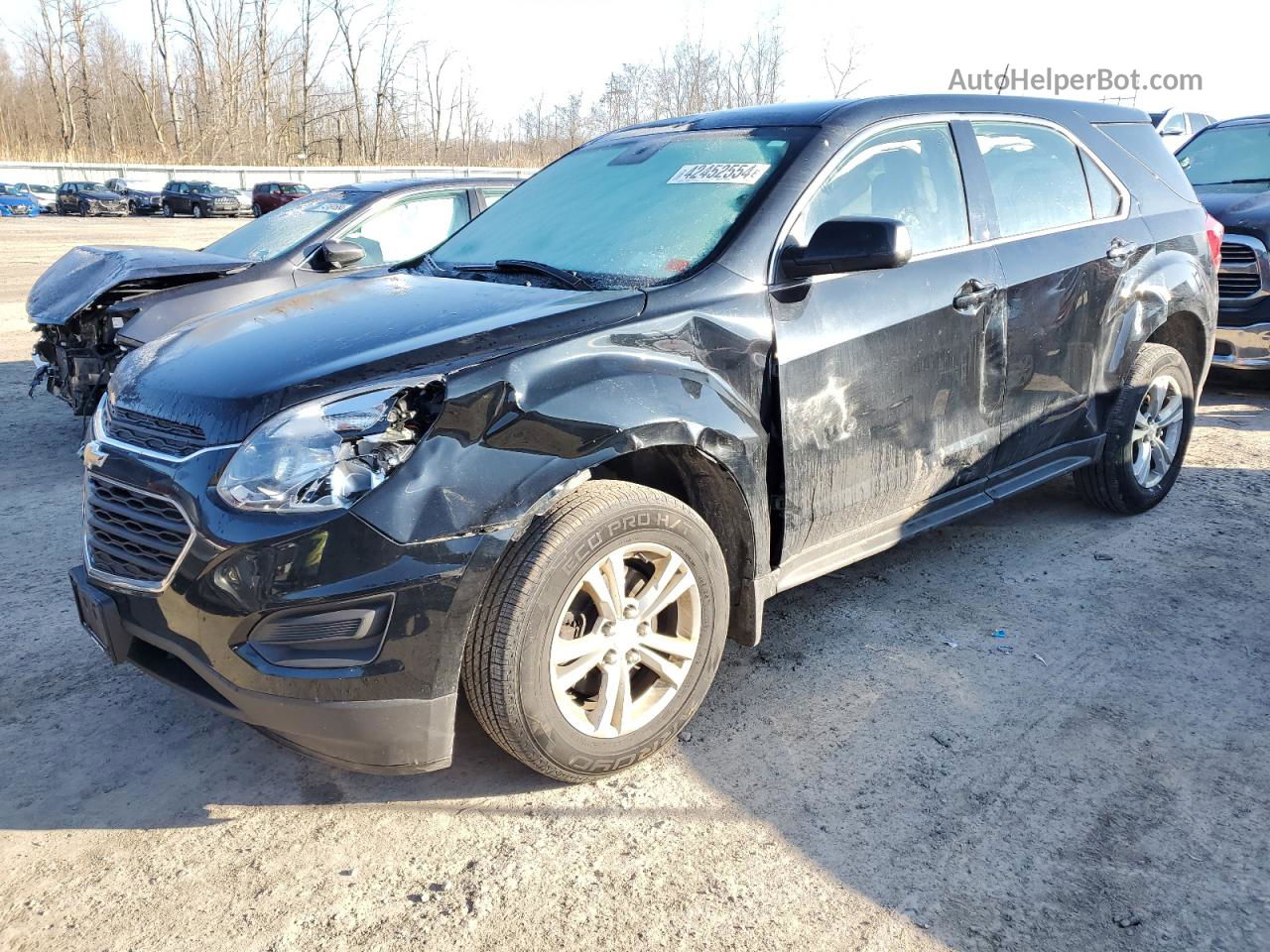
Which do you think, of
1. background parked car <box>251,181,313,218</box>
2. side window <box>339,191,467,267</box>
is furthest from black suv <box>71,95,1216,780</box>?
background parked car <box>251,181,313,218</box>

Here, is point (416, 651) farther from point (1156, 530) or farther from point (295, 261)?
point (295, 261)

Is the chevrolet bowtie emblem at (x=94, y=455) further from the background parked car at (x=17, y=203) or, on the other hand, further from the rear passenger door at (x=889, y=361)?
the background parked car at (x=17, y=203)

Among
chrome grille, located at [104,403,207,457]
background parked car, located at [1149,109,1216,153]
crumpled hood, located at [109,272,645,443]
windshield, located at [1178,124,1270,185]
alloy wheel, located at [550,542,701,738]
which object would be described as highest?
background parked car, located at [1149,109,1216,153]

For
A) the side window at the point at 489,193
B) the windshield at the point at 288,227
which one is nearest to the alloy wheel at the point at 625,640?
the windshield at the point at 288,227

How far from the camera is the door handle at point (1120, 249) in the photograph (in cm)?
430

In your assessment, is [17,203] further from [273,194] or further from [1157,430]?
[1157,430]

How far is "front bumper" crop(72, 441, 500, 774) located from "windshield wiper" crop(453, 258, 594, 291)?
108cm

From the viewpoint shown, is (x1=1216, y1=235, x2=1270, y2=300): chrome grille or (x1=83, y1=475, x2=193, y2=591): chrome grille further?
(x1=1216, y1=235, x2=1270, y2=300): chrome grille

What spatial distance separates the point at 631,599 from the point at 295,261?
447 cm

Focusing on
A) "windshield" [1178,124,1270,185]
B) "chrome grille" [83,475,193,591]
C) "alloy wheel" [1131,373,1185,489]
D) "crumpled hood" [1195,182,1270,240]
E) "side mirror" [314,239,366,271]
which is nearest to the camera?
"chrome grille" [83,475,193,591]

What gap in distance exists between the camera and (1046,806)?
106 inches

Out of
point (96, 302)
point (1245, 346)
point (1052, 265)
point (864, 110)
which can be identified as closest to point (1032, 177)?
point (1052, 265)

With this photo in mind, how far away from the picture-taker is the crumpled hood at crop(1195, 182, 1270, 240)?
7.49 m

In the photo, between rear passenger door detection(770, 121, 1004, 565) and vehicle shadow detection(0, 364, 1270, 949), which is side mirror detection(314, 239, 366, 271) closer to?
vehicle shadow detection(0, 364, 1270, 949)
